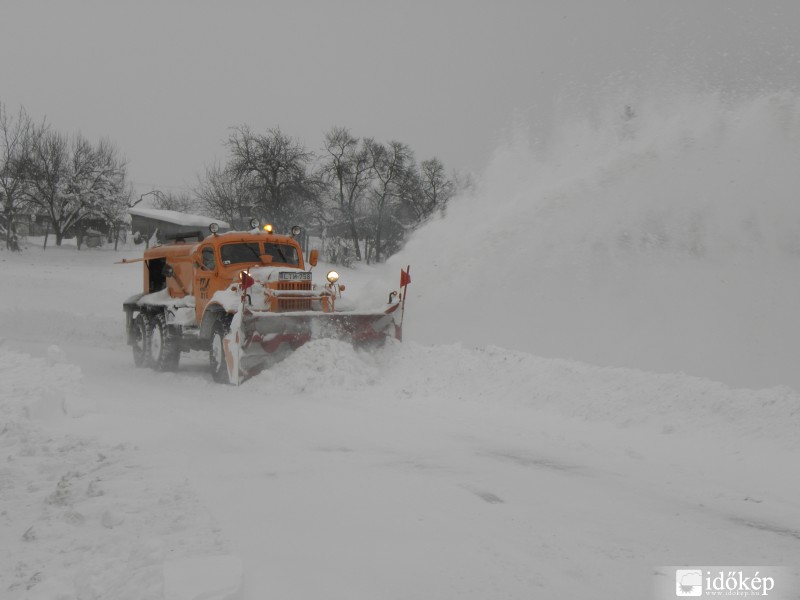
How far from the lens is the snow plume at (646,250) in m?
8.96

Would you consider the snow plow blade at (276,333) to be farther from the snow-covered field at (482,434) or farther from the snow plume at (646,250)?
the snow plume at (646,250)

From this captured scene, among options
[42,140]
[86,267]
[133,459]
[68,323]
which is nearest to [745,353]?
[133,459]

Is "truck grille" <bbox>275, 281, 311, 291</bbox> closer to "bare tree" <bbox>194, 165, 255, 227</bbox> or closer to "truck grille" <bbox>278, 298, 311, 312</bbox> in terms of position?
"truck grille" <bbox>278, 298, 311, 312</bbox>

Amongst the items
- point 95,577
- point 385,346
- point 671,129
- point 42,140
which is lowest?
point 95,577

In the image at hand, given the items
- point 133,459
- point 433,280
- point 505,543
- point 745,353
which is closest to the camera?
point 505,543

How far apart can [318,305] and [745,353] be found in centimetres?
547

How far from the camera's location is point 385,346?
375 inches

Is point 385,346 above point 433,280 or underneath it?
underneath

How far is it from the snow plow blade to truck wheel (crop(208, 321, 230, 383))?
0.30 m

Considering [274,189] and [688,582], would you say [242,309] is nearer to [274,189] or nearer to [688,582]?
[688,582]

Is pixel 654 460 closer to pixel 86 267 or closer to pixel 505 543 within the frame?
pixel 505 543

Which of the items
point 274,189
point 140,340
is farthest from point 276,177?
point 140,340

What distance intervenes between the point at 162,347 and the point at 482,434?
6533 mm

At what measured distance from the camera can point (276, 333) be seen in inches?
350
